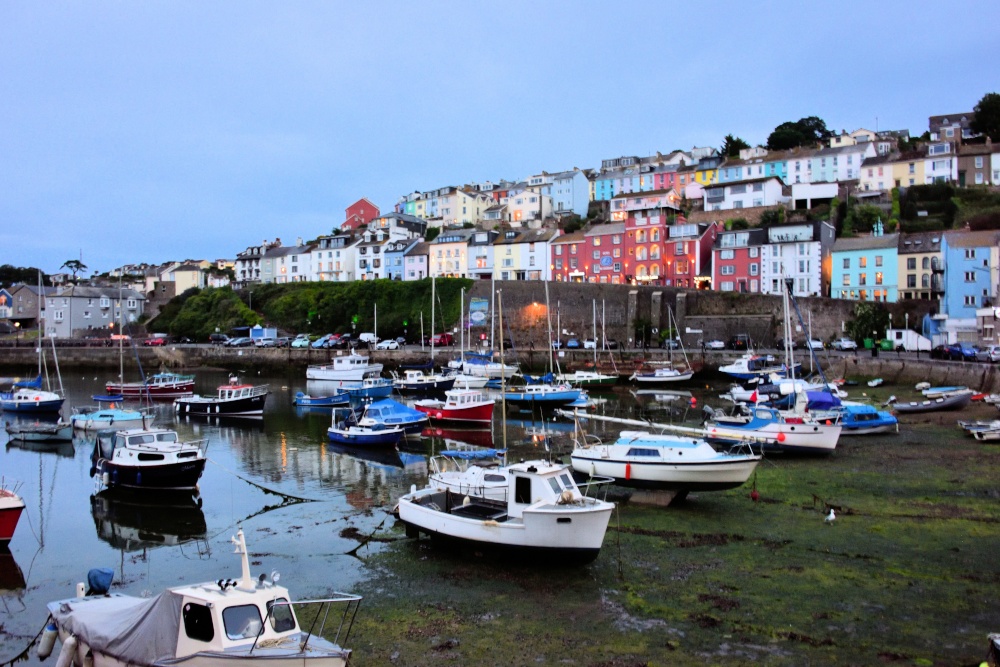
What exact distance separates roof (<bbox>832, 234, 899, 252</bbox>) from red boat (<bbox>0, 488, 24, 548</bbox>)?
5696 centimetres

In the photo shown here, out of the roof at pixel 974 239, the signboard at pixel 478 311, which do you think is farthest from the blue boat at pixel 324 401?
the roof at pixel 974 239

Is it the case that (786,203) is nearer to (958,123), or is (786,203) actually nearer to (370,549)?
(958,123)

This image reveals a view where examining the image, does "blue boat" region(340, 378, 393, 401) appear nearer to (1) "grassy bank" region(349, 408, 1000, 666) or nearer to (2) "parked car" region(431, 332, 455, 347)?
(2) "parked car" region(431, 332, 455, 347)

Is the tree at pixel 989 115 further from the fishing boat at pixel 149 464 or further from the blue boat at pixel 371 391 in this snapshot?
the fishing boat at pixel 149 464

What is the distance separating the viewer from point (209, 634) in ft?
26.4

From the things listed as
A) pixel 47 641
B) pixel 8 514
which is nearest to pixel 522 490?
pixel 47 641

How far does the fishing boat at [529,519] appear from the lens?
42.5 feet

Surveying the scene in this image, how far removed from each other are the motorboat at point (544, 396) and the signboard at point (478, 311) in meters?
28.9

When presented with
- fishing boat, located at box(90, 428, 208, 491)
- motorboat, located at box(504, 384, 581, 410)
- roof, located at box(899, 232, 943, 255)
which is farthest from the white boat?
roof, located at box(899, 232, 943, 255)

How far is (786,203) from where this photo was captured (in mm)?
71875

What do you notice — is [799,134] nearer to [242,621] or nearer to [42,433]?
[42,433]

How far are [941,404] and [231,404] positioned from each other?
32.0m

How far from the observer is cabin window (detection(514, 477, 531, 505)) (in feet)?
45.1

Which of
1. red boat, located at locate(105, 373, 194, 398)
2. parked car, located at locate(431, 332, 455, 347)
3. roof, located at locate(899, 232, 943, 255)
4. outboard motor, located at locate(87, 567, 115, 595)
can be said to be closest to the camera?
outboard motor, located at locate(87, 567, 115, 595)
